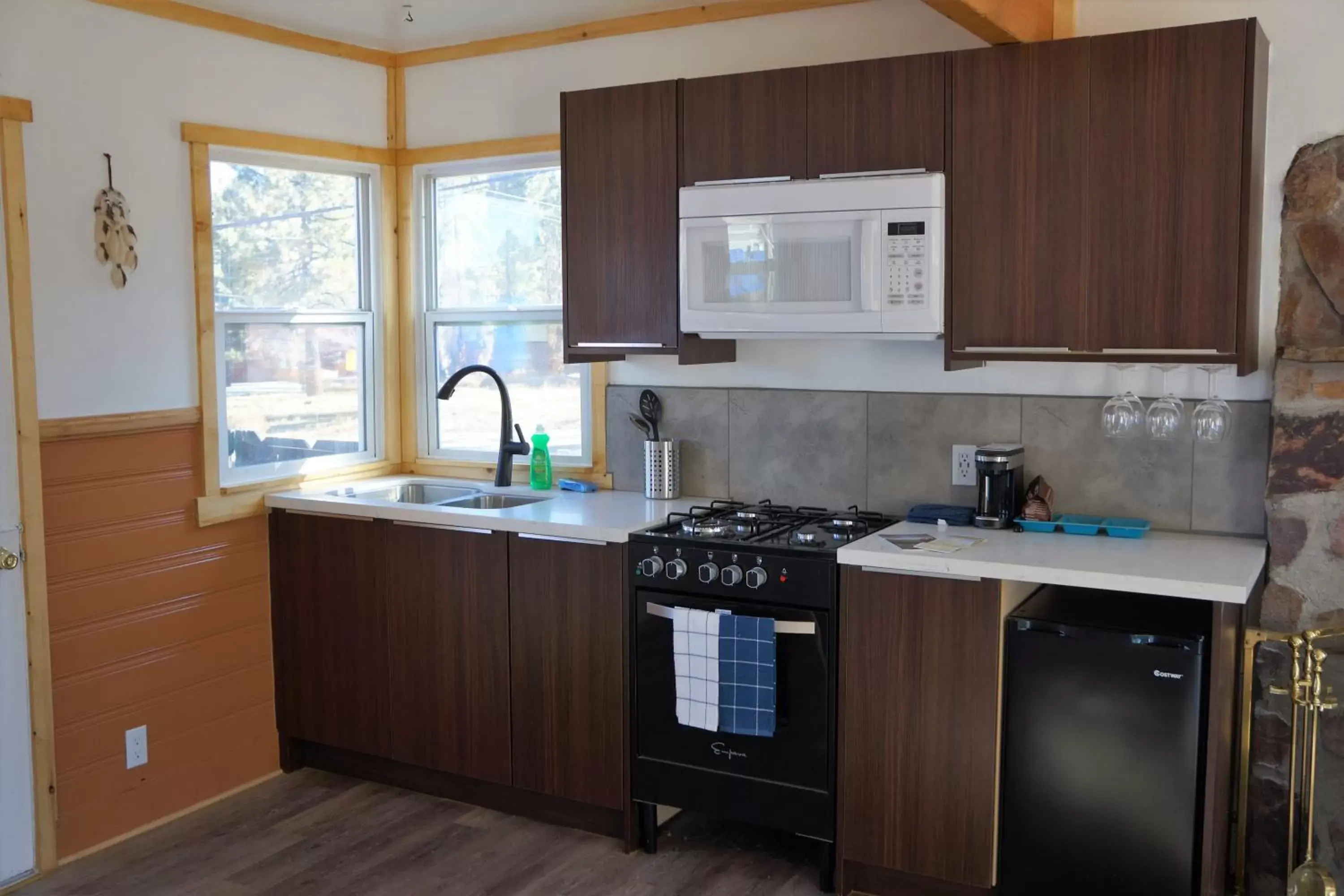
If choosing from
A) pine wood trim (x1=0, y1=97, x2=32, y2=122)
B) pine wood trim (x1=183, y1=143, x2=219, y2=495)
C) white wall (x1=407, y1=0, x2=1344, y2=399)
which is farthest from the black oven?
pine wood trim (x1=0, y1=97, x2=32, y2=122)

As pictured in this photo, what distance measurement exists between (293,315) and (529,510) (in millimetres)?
1205

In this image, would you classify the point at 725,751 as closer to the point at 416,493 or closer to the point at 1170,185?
the point at 416,493

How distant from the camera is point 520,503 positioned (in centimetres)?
429

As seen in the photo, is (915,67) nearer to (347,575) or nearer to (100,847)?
(347,575)

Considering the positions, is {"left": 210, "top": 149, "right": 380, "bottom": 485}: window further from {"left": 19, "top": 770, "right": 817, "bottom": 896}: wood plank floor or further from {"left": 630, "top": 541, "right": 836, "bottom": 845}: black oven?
{"left": 630, "top": 541, "right": 836, "bottom": 845}: black oven

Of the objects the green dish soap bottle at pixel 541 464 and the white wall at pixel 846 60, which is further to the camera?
the green dish soap bottle at pixel 541 464

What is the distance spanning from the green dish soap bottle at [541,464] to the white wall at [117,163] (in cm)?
114

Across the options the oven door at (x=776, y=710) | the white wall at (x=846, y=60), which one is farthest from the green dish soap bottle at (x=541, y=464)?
the oven door at (x=776, y=710)

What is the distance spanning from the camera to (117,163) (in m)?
3.68

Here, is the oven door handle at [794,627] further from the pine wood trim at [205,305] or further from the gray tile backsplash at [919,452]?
the pine wood trim at [205,305]

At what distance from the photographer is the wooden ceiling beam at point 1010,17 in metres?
2.85

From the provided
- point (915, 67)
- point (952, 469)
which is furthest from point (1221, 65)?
point (952, 469)

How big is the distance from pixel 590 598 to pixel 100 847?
166cm

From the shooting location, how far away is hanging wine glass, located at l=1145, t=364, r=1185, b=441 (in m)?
3.28
